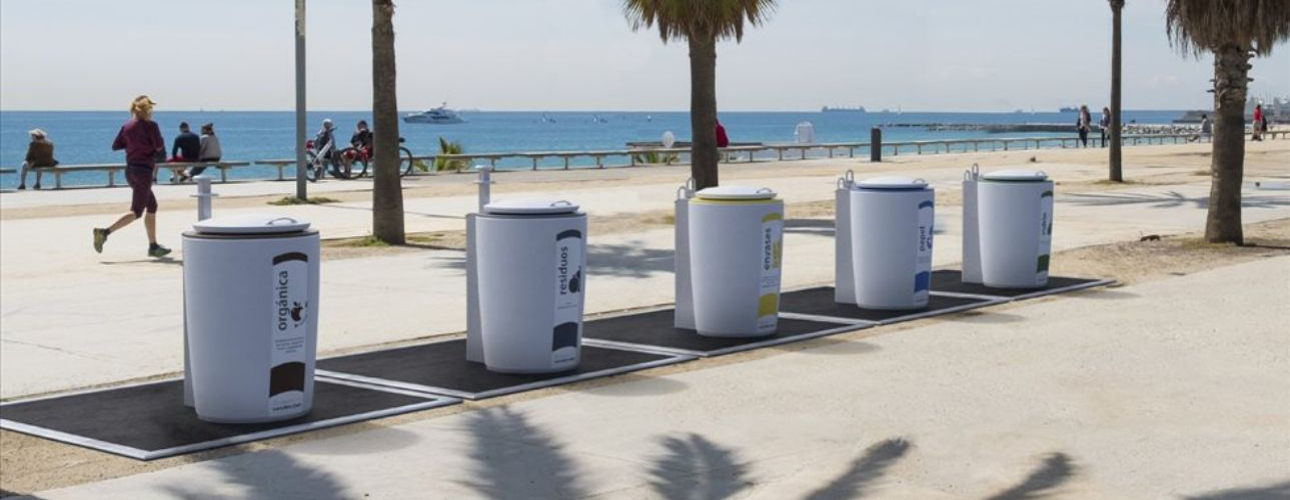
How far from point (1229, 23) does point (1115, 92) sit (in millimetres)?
14342

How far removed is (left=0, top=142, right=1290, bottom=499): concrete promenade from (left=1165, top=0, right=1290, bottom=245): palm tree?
187 centimetres

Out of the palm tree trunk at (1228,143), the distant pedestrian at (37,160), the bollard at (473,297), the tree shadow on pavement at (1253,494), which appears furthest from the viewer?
the distant pedestrian at (37,160)

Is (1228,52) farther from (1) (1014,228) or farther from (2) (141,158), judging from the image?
(2) (141,158)

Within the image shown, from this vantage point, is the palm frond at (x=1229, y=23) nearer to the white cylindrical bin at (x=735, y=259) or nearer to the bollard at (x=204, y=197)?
the white cylindrical bin at (x=735, y=259)

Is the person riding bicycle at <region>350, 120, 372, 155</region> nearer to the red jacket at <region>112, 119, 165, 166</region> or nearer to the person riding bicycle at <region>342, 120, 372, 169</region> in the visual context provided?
the person riding bicycle at <region>342, 120, 372, 169</region>

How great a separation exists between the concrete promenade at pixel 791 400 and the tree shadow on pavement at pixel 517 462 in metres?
0.02

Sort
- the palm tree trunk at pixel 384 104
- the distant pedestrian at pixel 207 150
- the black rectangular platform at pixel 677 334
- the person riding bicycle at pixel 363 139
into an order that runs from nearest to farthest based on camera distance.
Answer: the black rectangular platform at pixel 677 334, the palm tree trunk at pixel 384 104, the person riding bicycle at pixel 363 139, the distant pedestrian at pixel 207 150

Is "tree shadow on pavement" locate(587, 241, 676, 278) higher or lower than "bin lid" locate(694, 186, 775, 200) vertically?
lower

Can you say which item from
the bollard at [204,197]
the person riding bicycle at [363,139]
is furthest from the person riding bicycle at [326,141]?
the bollard at [204,197]

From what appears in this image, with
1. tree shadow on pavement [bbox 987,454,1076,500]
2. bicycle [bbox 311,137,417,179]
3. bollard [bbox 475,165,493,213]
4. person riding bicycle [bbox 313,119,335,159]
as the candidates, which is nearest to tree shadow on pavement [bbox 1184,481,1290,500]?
tree shadow on pavement [bbox 987,454,1076,500]

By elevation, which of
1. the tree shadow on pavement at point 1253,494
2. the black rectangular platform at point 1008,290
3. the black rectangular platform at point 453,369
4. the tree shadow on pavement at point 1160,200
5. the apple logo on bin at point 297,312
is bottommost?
the tree shadow on pavement at point 1253,494

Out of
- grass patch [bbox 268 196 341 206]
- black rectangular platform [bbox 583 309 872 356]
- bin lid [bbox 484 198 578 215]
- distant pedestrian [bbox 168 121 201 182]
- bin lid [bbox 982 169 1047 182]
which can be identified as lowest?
black rectangular platform [bbox 583 309 872 356]

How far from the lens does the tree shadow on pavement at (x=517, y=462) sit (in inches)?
281

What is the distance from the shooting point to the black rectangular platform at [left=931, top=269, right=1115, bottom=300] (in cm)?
1391
